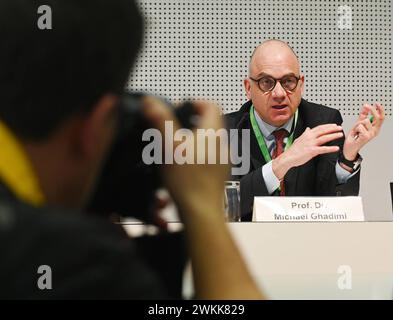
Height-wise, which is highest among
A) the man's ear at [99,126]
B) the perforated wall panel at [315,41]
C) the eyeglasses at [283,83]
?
the perforated wall panel at [315,41]

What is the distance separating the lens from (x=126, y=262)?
2.24ft

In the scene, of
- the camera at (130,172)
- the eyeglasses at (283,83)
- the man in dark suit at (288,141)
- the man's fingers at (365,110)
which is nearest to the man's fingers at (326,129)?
the man in dark suit at (288,141)

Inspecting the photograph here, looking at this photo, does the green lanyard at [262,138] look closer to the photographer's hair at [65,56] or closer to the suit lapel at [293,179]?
the suit lapel at [293,179]

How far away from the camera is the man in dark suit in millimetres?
1549

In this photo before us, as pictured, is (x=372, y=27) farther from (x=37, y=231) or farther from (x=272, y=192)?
(x=37, y=231)

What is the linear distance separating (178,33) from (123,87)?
1.26 meters

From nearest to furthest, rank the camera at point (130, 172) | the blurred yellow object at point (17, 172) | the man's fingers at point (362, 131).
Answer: the blurred yellow object at point (17, 172), the camera at point (130, 172), the man's fingers at point (362, 131)

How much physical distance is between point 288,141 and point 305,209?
374 millimetres

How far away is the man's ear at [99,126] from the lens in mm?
711

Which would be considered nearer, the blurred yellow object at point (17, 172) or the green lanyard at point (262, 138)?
the blurred yellow object at point (17, 172)

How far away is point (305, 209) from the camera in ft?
4.67

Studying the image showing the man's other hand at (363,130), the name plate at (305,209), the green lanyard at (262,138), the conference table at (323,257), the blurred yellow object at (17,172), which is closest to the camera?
the blurred yellow object at (17,172)

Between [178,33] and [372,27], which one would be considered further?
[372,27]
